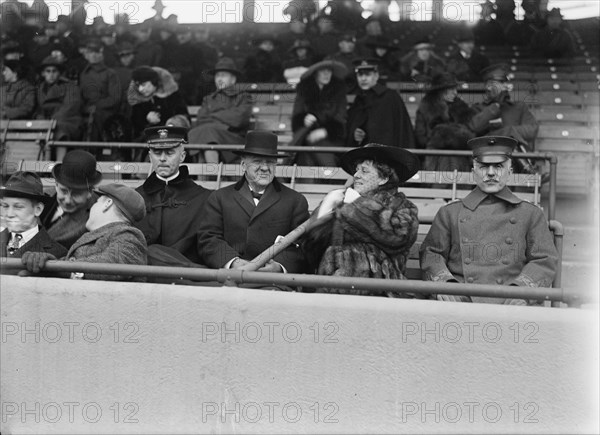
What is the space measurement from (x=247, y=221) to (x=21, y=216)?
1.56m

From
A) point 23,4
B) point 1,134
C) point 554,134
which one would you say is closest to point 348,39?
point 554,134

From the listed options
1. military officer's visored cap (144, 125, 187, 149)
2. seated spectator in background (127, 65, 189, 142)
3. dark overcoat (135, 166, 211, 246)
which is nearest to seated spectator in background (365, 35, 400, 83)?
seated spectator in background (127, 65, 189, 142)

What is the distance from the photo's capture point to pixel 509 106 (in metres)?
9.84

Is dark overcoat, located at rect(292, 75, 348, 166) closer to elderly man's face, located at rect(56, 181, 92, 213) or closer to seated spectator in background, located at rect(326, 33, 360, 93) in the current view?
→ seated spectator in background, located at rect(326, 33, 360, 93)

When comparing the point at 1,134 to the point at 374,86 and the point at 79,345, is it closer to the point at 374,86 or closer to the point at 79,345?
the point at 374,86

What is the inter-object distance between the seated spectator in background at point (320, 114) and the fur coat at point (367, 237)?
327cm

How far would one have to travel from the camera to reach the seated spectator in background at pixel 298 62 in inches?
491

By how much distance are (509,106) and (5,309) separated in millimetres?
5668

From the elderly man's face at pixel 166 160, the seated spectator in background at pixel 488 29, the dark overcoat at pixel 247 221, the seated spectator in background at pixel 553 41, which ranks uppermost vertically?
the seated spectator in background at pixel 488 29

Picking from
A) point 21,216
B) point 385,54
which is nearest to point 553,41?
point 385,54

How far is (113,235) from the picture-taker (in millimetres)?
6418

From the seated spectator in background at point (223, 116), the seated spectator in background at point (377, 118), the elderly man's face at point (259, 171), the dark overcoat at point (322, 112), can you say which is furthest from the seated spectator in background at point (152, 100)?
the elderly man's face at point (259, 171)

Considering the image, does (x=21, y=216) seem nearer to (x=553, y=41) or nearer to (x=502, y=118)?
(x=502, y=118)

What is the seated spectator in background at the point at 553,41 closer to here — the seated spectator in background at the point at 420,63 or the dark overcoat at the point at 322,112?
the seated spectator in background at the point at 420,63
